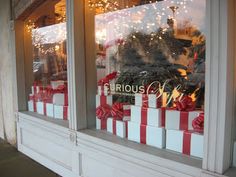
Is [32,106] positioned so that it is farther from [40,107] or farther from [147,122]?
[147,122]

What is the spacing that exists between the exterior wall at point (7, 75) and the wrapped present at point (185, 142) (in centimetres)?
282

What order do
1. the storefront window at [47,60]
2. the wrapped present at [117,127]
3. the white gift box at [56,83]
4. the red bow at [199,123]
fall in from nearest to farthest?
the red bow at [199,123], the wrapped present at [117,127], the storefront window at [47,60], the white gift box at [56,83]

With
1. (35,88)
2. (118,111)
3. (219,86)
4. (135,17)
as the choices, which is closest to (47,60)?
(35,88)

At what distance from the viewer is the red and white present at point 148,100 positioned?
226cm

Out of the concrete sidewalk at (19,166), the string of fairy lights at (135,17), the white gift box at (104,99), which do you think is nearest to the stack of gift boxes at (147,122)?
the white gift box at (104,99)

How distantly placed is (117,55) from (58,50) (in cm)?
100

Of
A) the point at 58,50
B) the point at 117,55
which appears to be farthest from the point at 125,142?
the point at 58,50

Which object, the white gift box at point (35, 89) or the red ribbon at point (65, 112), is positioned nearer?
the red ribbon at point (65, 112)

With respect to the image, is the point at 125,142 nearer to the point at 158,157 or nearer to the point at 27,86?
the point at 158,157

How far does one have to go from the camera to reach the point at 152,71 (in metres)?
2.63

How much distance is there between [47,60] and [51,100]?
0.74m

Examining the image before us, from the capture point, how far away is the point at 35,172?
3.11m

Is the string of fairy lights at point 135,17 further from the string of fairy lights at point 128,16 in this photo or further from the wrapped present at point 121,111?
the wrapped present at point 121,111

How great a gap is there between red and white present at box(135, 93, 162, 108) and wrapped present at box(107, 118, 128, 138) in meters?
0.24
